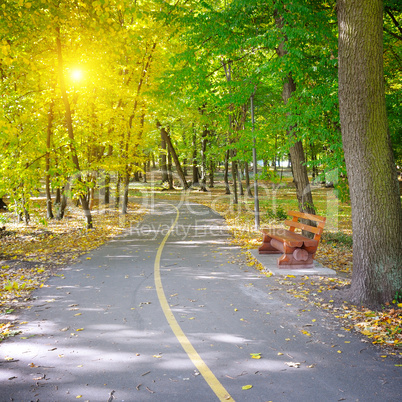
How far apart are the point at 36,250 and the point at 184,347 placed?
329 inches

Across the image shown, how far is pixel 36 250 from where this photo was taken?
11727mm

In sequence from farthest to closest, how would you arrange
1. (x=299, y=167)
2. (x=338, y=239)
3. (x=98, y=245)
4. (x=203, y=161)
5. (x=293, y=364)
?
(x=203, y=161)
(x=338, y=239)
(x=98, y=245)
(x=299, y=167)
(x=293, y=364)

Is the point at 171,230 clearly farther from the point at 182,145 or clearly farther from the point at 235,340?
the point at 182,145

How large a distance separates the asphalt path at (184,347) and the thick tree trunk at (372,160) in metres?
1.12

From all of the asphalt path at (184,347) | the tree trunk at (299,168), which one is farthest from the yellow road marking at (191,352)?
the tree trunk at (299,168)

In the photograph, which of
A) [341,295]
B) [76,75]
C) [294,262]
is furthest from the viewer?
[76,75]

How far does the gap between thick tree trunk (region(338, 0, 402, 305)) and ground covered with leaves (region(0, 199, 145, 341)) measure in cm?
→ 551

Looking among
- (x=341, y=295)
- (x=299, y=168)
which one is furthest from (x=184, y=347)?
(x=299, y=168)

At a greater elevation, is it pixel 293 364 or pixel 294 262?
pixel 294 262

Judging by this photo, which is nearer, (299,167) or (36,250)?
(36,250)

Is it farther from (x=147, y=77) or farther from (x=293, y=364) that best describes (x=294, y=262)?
(x=147, y=77)

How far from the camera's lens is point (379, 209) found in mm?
6148

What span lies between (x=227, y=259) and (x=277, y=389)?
20.5 feet

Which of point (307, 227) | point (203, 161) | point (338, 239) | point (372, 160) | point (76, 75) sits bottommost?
point (338, 239)
